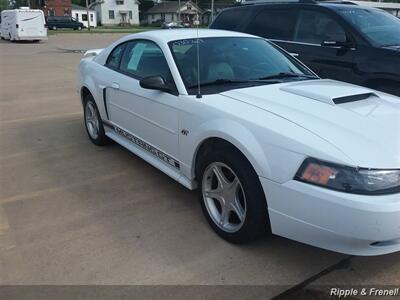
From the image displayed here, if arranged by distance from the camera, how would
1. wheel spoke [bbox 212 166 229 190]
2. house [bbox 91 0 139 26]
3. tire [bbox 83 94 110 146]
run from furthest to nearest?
house [bbox 91 0 139 26]
tire [bbox 83 94 110 146]
wheel spoke [bbox 212 166 229 190]

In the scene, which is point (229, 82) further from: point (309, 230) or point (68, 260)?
point (68, 260)

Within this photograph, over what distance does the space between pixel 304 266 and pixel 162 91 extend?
1.89 m

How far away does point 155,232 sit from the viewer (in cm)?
356

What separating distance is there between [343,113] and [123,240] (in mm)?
1909

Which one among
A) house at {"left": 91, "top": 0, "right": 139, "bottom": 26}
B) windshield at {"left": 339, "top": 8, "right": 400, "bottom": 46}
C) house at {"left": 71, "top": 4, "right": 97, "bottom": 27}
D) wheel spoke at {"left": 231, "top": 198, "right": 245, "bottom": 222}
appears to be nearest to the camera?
wheel spoke at {"left": 231, "top": 198, "right": 245, "bottom": 222}

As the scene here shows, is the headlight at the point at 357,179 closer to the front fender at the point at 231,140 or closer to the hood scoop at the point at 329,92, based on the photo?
the front fender at the point at 231,140

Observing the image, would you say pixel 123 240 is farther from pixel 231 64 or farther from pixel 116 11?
pixel 116 11

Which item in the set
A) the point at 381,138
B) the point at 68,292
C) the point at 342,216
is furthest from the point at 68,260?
the point at 381,138

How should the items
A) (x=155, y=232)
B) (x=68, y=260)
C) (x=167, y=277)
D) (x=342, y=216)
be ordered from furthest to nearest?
(x=155, y=232) → (x=68, y=260) → (x=167, y=277) → (x=342, y=216)

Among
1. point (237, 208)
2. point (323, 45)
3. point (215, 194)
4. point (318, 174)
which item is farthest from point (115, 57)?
point (318, 174)

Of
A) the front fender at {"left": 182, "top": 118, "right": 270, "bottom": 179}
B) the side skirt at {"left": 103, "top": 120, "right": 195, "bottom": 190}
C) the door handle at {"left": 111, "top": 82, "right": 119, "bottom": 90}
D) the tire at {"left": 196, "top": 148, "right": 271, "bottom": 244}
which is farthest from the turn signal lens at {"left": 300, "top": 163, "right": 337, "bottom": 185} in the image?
the door handle at {"left": 111, "top": 82, "right": 119, "bottom": 90}

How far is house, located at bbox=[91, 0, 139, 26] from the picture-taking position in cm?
8112

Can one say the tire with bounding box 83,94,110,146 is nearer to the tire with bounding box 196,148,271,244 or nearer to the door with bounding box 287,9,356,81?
the tire with bounding box 196,148,271,244

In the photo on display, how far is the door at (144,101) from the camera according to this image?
3861 millimetres
